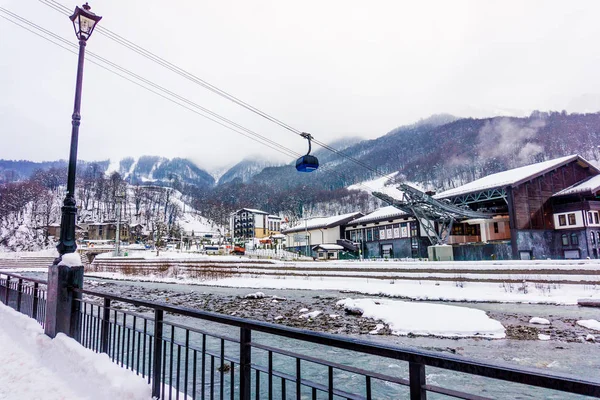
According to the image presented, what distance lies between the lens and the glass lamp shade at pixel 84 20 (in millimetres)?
7585

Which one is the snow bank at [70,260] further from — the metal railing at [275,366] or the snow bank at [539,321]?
the snow bank at [539,321]

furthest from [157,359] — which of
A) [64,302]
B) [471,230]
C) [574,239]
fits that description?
[471,230]

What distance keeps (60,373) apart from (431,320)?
452 inches

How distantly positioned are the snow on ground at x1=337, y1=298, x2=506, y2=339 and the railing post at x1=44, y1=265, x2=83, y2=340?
30.3ft

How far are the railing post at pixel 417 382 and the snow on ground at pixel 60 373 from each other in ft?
12.2

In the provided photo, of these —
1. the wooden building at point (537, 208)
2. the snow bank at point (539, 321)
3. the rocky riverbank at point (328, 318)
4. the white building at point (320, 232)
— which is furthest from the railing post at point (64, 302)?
A: the white building at point (320, 232)

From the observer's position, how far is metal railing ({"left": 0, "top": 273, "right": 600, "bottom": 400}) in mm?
1797

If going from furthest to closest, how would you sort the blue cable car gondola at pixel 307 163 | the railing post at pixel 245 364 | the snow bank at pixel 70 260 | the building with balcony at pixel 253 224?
the building with balcony at pixel 253 224, the blue cable car gondola at pixel 307 163, the snow bank at pixel 70 260, the railing post at pixel 245 364

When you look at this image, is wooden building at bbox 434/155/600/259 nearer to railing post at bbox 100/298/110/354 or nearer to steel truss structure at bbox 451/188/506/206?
steel truss structure at bbox 451/188/506/206

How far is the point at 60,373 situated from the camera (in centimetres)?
548

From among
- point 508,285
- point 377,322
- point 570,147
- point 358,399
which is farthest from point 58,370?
point 570,147

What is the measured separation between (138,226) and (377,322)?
101 metres

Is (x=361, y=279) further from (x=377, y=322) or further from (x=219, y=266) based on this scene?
(x=219, y=266)

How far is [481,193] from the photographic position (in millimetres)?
34250
